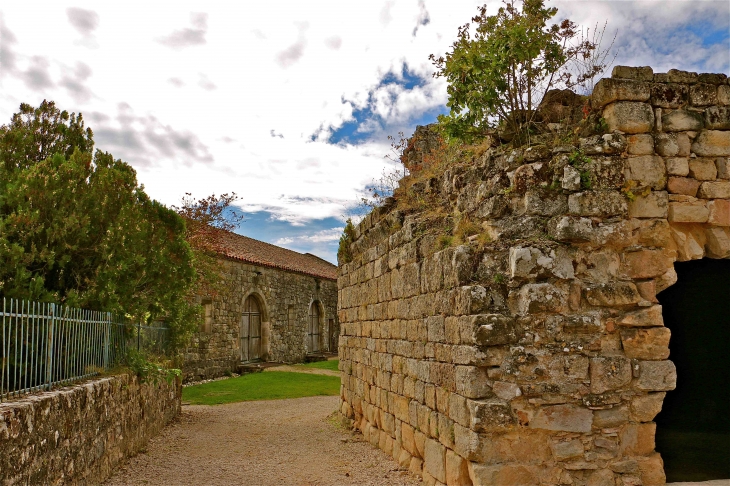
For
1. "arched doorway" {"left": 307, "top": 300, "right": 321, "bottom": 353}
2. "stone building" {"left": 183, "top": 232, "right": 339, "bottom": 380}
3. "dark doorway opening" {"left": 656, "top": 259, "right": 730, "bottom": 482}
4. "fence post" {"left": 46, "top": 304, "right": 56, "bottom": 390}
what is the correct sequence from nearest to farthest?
"fence post" {"left": 46, "top": 304, "right": 56, "bottom": 390}, "dark doorway opening" {"left": 656, "top": 259, "right": 730, "bottom": 482}, "stone building" {"left": 183, "top": 232, "right": 339, "bottom": 380}, "arched doorway" {"left": 307, "top": 300, "right": 321, "bottom": 353}

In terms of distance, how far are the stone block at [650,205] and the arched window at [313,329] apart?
70.5 ft

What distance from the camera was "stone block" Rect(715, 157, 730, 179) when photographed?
491 centimetres

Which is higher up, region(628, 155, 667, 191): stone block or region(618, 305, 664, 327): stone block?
region(628, 155, 667, 191): stone block

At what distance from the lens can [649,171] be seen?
4.86m

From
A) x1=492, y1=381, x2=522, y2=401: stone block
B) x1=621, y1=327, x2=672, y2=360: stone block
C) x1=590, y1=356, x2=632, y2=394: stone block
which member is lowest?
x1=492, y1=381, x2=522, y2=401: stone block

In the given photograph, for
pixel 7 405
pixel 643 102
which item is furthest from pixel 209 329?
pixel 643 102

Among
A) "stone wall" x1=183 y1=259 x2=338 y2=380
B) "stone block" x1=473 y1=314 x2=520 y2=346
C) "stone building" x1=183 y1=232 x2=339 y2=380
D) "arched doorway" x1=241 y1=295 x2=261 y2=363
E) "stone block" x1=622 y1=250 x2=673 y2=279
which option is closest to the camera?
"stone block" x1=473 y1=314 x2=520 y2=346

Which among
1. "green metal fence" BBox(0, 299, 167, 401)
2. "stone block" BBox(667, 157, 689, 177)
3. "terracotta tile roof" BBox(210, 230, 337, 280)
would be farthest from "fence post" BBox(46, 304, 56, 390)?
"terracotta tile roof" BBox(210, 230, 337, 280)

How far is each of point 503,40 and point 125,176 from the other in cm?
579

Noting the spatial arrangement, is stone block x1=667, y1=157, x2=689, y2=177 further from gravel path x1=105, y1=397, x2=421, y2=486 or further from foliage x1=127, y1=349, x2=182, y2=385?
foliage x1=127, y1=349, x2=182, y2=385

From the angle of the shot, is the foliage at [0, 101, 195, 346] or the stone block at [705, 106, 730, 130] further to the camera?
the foliage at [0, 101, 195, 346]

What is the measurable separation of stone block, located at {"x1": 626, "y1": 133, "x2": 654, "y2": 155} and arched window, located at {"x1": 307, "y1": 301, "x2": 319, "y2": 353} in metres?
21.5

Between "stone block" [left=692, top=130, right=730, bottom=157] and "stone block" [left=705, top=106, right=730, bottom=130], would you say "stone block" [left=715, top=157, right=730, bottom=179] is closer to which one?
"stone block" [left=692, top=130, right=730, bottom=157]

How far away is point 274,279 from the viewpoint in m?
22.3
